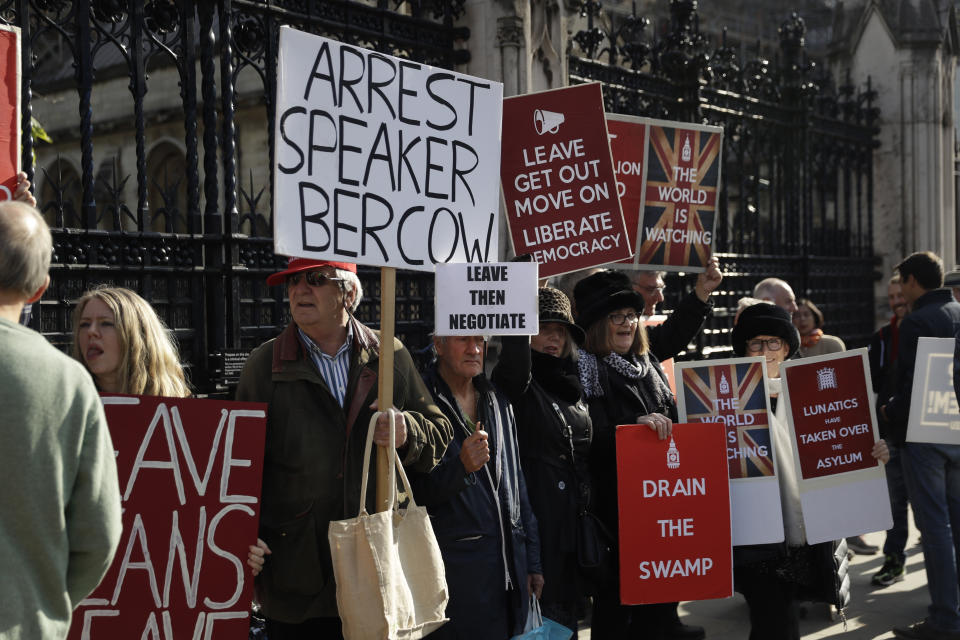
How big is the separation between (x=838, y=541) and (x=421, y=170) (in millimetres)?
2699

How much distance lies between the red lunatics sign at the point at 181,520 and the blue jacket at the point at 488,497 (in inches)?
26.9

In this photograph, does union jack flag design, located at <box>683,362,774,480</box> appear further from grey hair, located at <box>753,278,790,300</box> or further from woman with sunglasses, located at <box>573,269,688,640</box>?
grey hair, located at <box>753,278,790,300</box>

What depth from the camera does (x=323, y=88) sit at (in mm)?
3609

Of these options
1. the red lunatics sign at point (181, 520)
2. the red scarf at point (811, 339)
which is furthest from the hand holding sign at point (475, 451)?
the red scarf at point (811, 339)

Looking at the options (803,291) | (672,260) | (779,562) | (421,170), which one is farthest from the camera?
(803,291)

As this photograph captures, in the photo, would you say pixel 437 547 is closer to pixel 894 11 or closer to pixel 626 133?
pixel 626 133

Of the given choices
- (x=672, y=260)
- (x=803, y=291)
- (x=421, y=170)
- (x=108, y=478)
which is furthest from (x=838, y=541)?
(x=803, y=291)

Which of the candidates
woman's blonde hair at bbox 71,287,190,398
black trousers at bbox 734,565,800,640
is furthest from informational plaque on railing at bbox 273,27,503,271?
black trousers at bbox 734,565,800,640

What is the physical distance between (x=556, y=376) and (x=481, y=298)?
0.67 metres

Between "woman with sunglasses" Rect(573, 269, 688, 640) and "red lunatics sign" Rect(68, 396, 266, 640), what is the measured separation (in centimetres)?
172

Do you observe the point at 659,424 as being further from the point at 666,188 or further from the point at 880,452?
the point at 666,188

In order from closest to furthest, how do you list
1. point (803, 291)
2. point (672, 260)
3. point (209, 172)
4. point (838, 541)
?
point (838, 541), point (209, 172), point (672, 260), point (803, 291)

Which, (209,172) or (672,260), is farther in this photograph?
(672,260)

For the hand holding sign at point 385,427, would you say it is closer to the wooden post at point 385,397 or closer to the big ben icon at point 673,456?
the wooden post at point 385,397
